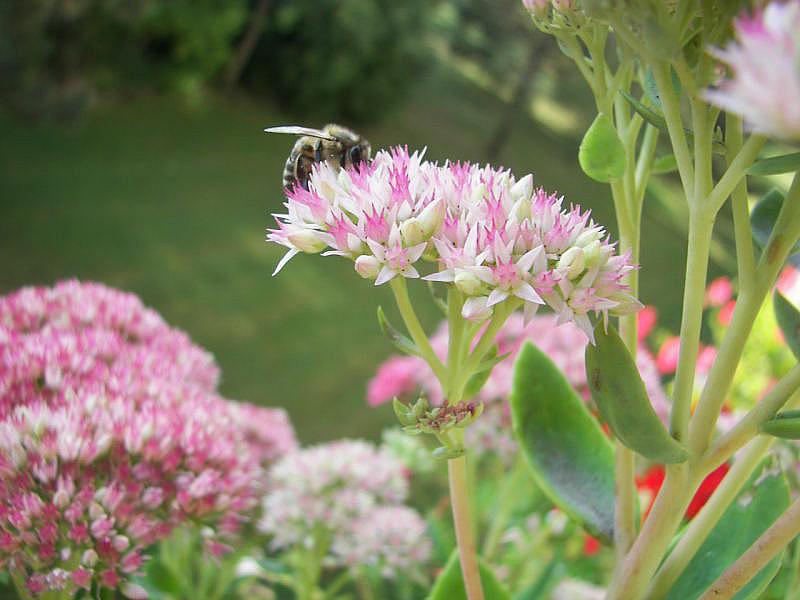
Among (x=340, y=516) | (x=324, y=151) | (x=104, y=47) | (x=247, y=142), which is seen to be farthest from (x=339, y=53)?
(x=324, y=151)

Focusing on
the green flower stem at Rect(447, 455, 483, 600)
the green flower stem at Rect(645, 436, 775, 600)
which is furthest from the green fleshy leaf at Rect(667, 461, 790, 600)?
the green flower stem at Rect(447, 455, 483, 600)

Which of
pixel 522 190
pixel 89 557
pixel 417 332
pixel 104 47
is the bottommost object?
pixel 104 47

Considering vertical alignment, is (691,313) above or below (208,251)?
above

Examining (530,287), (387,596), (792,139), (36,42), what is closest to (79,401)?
(530,287)

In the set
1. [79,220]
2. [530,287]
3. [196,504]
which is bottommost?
[79,220]

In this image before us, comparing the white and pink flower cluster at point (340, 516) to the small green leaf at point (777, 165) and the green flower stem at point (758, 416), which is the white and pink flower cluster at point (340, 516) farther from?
the small green leaf at point (777, 165)

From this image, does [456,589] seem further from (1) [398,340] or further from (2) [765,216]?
(2) [765,216]

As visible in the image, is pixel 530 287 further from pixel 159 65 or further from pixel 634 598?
pixel 159 65
